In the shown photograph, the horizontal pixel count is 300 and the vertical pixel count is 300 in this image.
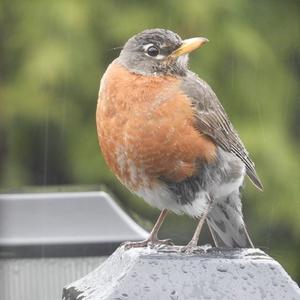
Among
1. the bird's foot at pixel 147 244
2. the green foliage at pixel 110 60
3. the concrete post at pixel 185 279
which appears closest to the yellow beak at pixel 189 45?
→ the bird's foot at pixel 147 244

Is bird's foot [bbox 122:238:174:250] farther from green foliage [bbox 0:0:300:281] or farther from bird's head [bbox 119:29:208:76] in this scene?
green foliage [bbox 0:0:300:281]

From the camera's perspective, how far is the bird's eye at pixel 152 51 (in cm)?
235

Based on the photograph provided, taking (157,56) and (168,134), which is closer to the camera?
(168,134)

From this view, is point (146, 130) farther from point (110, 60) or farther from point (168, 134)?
point (110, 60)

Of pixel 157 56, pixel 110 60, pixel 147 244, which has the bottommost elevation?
pixel 110 60

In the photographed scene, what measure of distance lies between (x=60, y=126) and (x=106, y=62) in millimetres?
413

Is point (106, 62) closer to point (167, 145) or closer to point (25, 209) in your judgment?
point (25, 209)

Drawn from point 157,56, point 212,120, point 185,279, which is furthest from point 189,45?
point 185,279

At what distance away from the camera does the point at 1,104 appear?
4.60 metres

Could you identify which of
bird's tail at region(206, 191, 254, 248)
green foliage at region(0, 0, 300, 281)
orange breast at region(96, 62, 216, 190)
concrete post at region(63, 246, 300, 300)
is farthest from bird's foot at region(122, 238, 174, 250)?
green foliage at region(0, 0, 300, 281)

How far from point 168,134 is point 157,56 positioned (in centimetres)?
25

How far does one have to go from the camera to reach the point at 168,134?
221 centimetres

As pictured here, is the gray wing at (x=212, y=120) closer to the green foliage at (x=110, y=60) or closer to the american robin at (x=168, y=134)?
the american robin at (x=168, y=134)

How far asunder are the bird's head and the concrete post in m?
0.92
